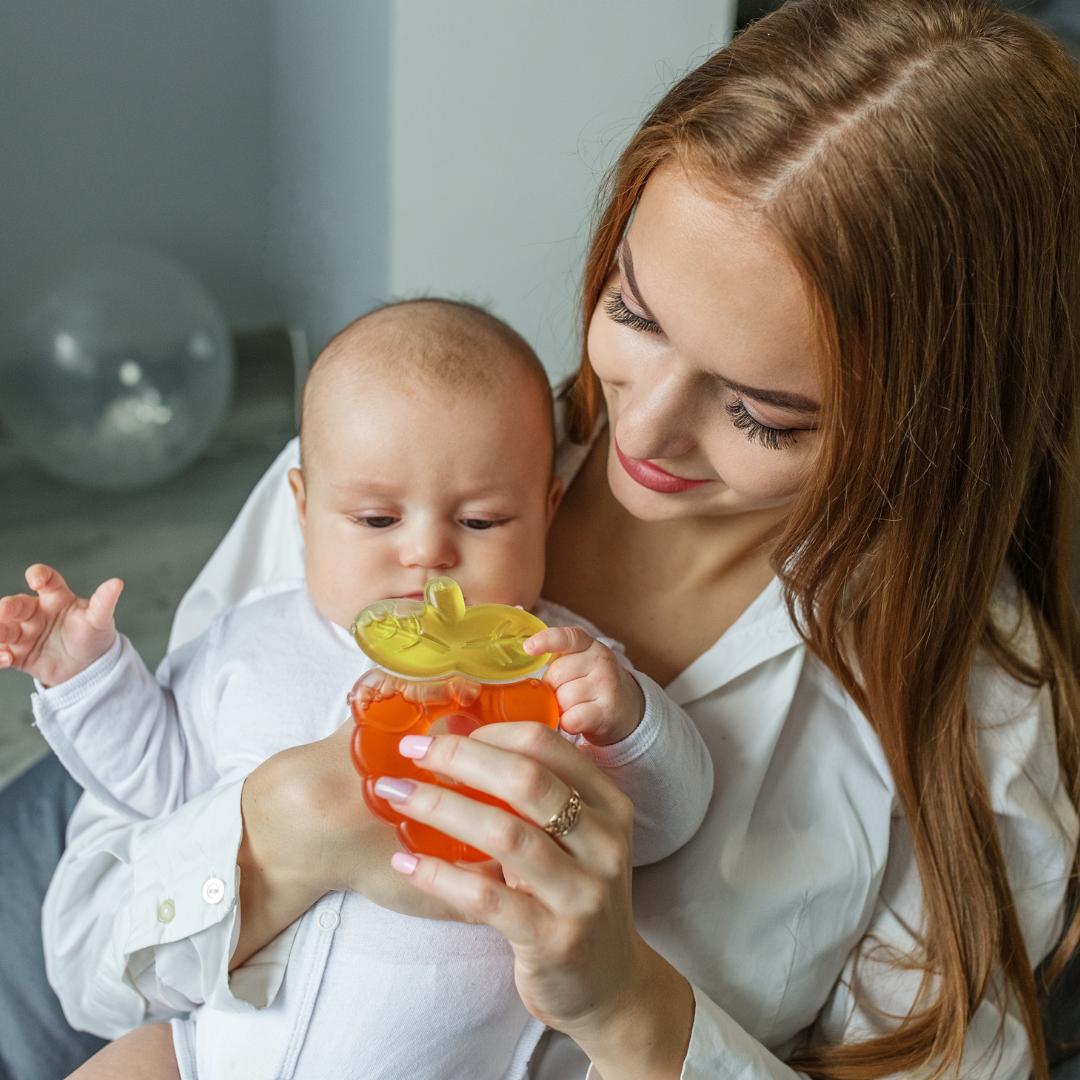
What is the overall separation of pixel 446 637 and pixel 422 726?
3.1 inches

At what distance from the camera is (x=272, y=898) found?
41.6 inches

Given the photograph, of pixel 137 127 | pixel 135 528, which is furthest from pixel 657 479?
pixel 137 127

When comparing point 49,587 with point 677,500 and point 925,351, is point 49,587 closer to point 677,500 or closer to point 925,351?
point 677,500

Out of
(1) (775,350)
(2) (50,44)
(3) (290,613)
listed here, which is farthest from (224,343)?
(1) (775,350)

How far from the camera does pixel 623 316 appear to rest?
1.08 m

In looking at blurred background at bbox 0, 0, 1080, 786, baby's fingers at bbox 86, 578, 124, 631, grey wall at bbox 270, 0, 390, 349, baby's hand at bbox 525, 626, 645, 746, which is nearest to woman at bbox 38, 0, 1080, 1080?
baby's hand at bbox 525, 626, 645, 746

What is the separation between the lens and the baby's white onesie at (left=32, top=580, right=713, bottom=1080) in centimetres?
105

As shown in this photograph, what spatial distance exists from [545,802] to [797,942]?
55 cm

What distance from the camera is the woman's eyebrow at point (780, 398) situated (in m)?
0.98

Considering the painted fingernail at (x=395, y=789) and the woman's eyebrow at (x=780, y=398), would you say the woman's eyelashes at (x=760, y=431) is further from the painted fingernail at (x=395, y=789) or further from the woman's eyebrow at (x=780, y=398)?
the painted fingernail at (x=395, y=789)

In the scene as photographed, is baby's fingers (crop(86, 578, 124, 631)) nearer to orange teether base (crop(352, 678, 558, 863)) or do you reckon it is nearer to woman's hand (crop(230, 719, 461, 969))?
woman's hand (crop(230, 719, 461, 969))

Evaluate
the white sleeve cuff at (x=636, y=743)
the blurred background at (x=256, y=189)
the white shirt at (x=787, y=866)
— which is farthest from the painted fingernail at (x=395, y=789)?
the blurred background at (x=256, y=189)

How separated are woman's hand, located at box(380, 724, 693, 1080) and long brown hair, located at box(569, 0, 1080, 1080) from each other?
39 cm

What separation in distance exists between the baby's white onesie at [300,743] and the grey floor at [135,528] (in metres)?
1.61
